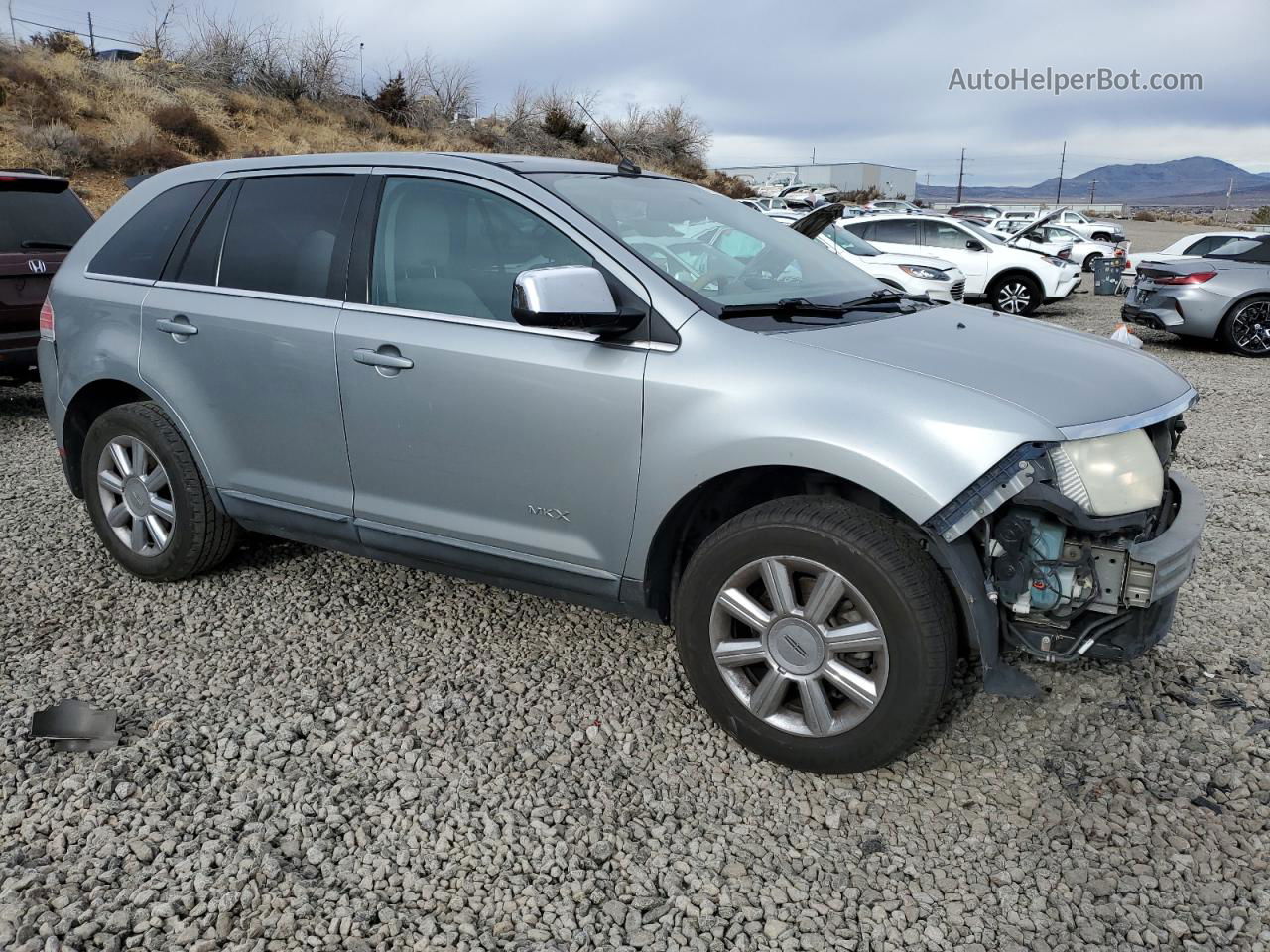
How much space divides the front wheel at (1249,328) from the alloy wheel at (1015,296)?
3942 mm

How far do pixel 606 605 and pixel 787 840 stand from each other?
0.95 meters

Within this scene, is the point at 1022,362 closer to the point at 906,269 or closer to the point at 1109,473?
the point at 1109,473

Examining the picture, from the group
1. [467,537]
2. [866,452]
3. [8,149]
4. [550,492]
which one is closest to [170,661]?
[467,537]

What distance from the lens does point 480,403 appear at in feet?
10.7

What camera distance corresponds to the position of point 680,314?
3.02 metres

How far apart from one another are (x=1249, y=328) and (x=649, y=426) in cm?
1153

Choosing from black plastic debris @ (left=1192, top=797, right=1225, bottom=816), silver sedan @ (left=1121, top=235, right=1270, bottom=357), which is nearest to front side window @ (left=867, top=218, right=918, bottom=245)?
silver sedan @ (left=1121, top=235, right=1270, bottom=357)

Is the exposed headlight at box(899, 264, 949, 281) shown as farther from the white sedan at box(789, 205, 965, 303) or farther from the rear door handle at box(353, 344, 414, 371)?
the rear door handle at box(353, 344, 414, 371)

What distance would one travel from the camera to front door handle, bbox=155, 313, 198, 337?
12.9 ft

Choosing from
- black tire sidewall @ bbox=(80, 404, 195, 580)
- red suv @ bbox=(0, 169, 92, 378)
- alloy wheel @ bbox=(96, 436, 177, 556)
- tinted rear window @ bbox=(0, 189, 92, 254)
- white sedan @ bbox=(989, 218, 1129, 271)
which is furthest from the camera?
white sedan @ bbox=(989, 218, 1129, 271)

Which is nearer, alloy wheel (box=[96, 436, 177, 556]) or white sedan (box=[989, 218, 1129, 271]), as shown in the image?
alloy wheel (box=[96, 436, 177, 556])

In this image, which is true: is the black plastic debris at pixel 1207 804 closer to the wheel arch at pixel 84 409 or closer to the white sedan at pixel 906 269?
the wheel arch at pixel 84 409

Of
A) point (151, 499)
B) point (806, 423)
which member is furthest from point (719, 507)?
point (151, 499)

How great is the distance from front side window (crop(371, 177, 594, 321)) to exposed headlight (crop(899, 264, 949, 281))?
1109 centimetres
